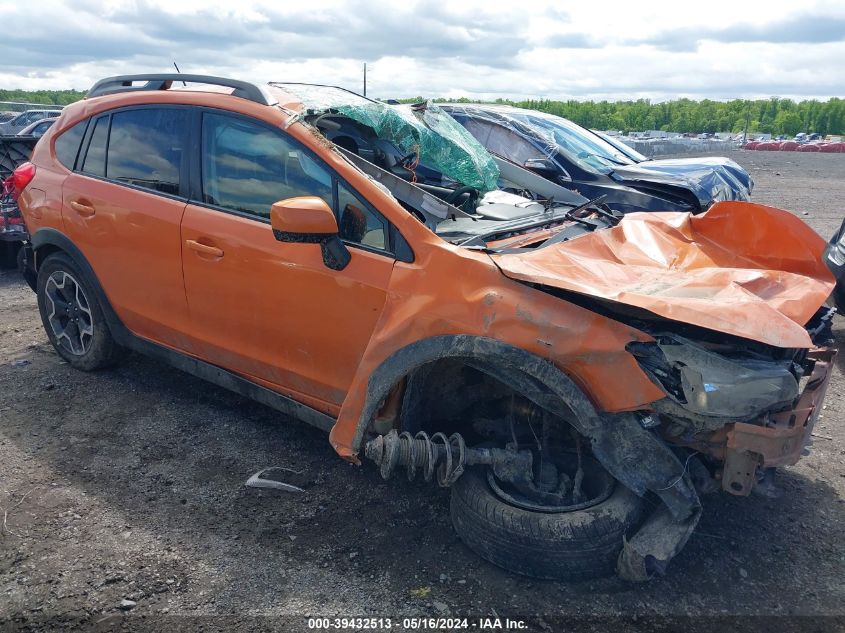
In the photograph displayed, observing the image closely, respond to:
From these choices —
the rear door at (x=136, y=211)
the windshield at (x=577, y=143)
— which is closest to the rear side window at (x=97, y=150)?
the rear door at (x=136, y=211)

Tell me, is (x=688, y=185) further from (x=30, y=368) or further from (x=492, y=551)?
(x=30, y=368)

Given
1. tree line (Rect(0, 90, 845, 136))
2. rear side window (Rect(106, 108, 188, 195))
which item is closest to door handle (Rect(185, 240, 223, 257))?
rear side window (Rect(106, 108, 188, 195))

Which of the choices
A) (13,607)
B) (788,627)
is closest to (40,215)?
(13,607)

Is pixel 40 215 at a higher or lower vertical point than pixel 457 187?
lower

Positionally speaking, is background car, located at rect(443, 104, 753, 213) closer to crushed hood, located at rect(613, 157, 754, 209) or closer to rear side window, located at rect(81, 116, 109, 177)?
crushed hood, located at rect(613, 157, 754, 209)

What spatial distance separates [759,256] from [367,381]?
210 centimetres

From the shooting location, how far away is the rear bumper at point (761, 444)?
253 cm

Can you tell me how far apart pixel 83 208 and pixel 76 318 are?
829mm

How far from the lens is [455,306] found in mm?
2748

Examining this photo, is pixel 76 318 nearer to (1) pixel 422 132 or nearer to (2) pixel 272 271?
(2) pixel 272 271

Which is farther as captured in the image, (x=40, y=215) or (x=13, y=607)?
(x=40, y=215)

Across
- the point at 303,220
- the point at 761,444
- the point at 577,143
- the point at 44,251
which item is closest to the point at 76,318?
the point at 44,251

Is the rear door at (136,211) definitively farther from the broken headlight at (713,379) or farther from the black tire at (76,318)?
the broken headlight at (713,379)

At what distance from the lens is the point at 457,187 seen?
417 centimetres
